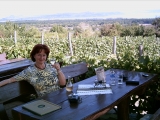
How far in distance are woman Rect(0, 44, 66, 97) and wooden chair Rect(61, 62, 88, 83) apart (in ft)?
1.65

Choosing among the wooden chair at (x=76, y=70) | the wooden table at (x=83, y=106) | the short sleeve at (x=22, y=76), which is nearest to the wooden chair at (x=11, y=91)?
the short sleeve at (x=22, y=76)

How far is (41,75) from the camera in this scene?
2947 mm

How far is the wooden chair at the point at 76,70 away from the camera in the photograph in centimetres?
363

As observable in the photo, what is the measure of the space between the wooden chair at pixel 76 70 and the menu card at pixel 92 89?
0.97m

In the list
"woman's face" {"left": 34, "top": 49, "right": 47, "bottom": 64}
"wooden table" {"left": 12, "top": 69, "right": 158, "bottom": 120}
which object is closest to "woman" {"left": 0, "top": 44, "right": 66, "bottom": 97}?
"woman's face" {"left": 34, "top": 49, "right": 47, "bottom": 64}

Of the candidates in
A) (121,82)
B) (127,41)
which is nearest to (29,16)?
(127,41)

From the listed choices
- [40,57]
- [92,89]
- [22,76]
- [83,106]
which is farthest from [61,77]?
[83,106]

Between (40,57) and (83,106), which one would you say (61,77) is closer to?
(40,57)

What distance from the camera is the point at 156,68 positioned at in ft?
11.1

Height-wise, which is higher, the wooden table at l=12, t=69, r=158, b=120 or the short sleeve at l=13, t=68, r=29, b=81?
the short sleeve at l=13, t=68, r=29, b=81

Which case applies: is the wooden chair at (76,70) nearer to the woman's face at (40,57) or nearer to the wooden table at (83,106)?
the woman's face at (40,57)

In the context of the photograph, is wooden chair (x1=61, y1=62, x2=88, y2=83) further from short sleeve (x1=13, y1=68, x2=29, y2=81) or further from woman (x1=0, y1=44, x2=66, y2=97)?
short sleeve (x1=13, y1=68, x2=29, y2=81)

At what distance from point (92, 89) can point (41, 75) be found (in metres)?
0.76

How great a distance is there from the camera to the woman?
2.88 m
